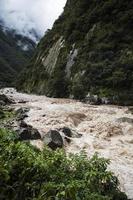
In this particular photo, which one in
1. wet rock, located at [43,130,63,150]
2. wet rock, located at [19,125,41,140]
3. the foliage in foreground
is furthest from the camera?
wet rock, located at [19,125,41,140]

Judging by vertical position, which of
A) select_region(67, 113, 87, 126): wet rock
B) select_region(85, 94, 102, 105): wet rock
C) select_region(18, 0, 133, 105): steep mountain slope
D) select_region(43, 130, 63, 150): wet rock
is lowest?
select_region(43, 130, 63, 150): wet rock

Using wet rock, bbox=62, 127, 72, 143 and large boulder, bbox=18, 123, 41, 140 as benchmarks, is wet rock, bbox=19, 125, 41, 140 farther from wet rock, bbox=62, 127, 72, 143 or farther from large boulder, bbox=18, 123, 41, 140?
wet rock, bbox=62, 127, 72, 143

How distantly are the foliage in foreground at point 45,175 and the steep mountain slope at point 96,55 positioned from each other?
32.3 metres

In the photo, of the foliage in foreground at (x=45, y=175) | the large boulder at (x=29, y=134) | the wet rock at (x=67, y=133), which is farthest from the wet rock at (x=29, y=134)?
the foliage in foreground at (x=45, y=175)

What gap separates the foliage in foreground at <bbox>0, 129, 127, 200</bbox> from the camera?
10797 millimetres

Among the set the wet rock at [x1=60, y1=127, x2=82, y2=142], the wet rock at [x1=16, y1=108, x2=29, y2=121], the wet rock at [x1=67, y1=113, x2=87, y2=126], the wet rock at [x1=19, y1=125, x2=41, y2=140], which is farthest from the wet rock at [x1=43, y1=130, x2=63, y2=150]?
the wet rock at [x1=16, y1=108, x2=29, y2=121]

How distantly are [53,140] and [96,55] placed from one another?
112ft

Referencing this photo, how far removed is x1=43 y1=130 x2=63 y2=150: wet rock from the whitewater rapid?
47 centimetres

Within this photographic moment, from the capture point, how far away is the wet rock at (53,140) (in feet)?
76.2

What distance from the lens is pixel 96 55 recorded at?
2215 inches

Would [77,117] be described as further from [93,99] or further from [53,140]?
[93,99]

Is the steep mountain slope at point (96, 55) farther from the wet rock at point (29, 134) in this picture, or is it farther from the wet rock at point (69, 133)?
the wet rock at point (29, 134)

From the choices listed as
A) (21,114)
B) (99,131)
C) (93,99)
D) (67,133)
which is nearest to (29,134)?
(67,133)

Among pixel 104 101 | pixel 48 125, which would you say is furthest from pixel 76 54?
pixel 48 125
